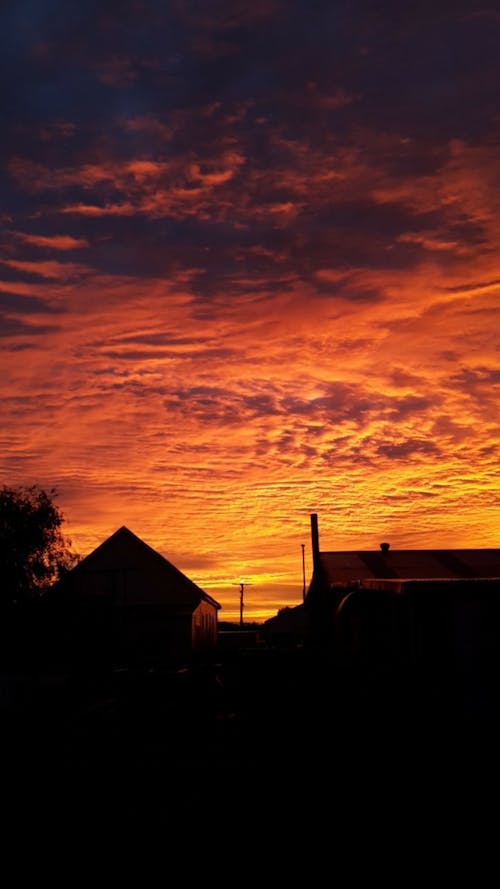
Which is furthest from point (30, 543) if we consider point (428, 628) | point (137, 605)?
point (428, 628)

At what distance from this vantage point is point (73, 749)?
14.1 metres

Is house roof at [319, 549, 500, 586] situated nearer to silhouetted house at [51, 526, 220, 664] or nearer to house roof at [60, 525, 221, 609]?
silhouetted house at [51, 526, 220, 664]

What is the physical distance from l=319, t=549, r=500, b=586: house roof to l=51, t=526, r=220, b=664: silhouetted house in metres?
8.36

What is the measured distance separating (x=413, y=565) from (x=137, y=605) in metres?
17.3

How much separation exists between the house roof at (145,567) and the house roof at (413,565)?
1292 cm

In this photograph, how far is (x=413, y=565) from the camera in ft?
92.7

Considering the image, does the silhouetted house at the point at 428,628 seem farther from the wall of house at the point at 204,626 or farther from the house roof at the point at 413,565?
the wall of house at the point at 204,626

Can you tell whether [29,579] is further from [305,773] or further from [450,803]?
[450,803]

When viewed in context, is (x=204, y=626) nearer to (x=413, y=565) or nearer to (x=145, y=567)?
(x=145, y=567)

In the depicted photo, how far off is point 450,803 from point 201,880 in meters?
4.24

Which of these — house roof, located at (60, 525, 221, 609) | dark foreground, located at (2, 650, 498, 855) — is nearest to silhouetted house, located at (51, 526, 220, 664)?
house roof, located at (60, 525, 221, 609)

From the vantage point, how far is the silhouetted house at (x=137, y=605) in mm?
29922

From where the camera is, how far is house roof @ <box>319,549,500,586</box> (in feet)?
86.6

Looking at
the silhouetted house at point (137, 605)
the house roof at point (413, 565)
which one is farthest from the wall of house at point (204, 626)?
the house roof at point (413, 565)
